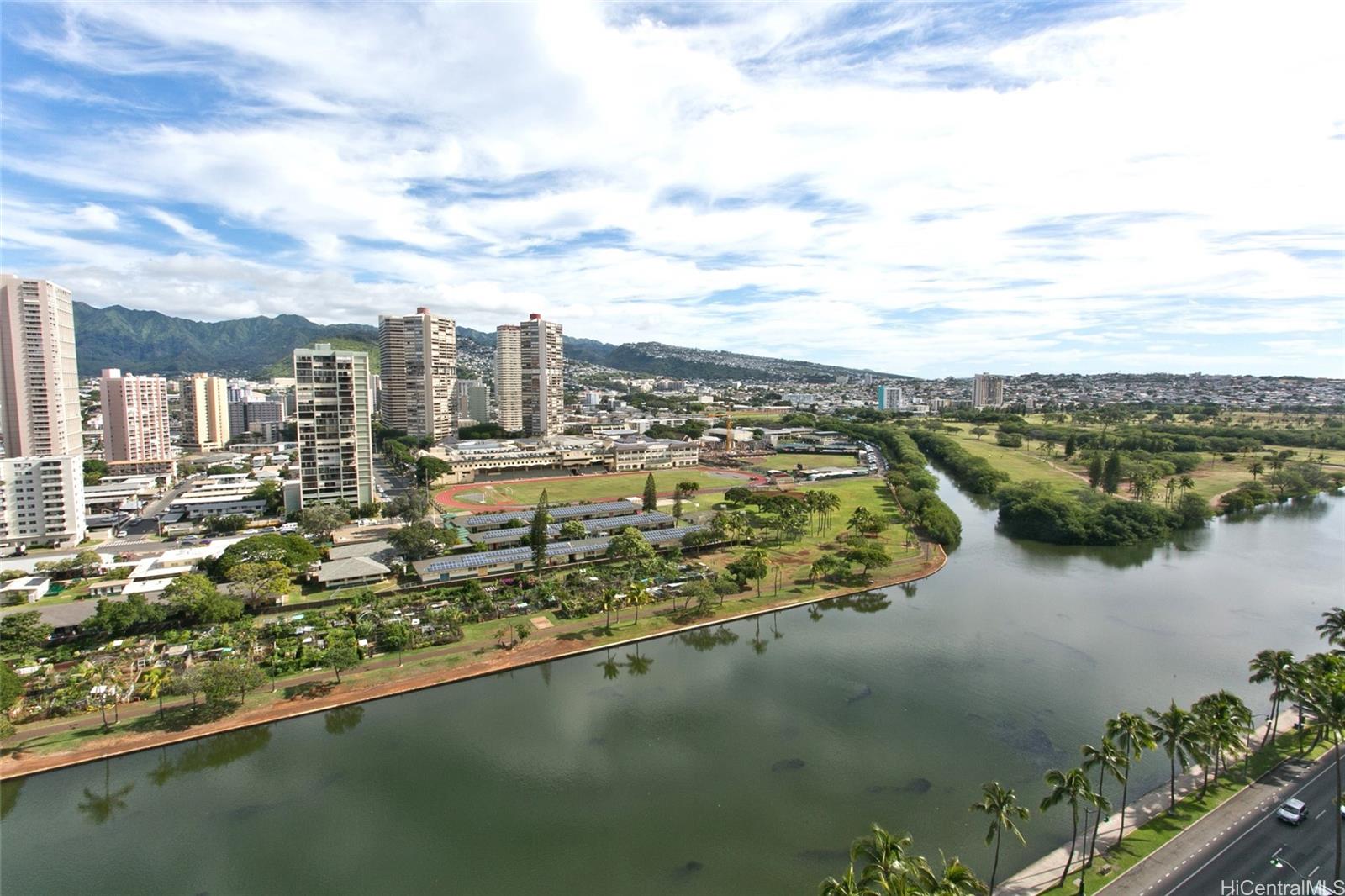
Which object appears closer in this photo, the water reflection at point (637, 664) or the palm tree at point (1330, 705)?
the palm tree at point (1330, 705)

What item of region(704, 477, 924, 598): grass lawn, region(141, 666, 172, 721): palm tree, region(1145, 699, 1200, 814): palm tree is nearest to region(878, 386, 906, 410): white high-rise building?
region(704, 477, 924, 598): grass lawn

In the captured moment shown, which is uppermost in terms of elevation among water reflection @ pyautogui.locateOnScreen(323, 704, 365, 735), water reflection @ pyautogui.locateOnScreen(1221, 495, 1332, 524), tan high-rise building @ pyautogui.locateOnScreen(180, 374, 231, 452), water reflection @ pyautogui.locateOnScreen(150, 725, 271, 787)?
tan high-rise building @ pyautogui.locateOnScreen(180, 374, 231, 452)

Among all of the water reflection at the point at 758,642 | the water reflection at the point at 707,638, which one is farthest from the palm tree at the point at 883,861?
the water reflection at the point at 707,638

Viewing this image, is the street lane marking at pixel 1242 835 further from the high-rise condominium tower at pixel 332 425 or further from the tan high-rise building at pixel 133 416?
the tan high-rise building at pixel 133 416

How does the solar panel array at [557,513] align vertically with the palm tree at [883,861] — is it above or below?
below

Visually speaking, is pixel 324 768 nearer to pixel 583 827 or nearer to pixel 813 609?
pixel 583 827

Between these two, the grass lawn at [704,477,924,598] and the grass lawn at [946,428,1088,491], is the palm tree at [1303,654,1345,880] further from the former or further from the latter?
the grass lawn at [946,428,1088,491]

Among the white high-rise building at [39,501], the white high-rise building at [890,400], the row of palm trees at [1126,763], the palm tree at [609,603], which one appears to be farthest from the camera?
the white high-rise building at [890,400]

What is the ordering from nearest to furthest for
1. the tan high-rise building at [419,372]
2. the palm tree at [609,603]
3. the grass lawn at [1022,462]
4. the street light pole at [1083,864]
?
the street light pole at [1083,864] → the palm tree at [609,603] → the grass lawn at [1022,462] → the tan high-rise building at [419,372]
